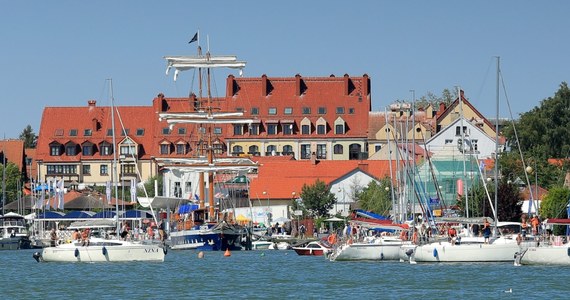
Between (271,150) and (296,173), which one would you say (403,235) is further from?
(271,150)

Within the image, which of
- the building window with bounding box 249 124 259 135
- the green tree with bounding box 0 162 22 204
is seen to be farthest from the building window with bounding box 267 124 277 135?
the green tree with bounding box 0 162 22 204

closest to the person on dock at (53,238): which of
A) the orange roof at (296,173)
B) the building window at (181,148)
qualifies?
the orange roof at (296,173)

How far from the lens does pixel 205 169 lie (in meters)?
127

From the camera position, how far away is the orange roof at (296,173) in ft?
520

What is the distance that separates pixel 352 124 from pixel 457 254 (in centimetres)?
11754

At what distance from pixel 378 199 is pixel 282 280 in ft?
194

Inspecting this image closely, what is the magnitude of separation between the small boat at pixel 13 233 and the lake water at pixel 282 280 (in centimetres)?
3772

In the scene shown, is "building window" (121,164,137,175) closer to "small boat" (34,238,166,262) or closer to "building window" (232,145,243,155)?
"building window" (232,145,243,155)

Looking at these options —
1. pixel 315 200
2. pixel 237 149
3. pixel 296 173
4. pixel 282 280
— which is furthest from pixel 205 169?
pixel 237 149

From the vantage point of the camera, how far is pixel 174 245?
11225cm

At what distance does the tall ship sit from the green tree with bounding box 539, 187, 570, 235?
21.4 m

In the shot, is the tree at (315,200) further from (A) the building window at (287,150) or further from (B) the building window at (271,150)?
A: (B) the building window at (271,150)

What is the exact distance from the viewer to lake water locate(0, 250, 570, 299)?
64.5 m

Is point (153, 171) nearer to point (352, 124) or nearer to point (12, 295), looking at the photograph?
point (352, 124)
